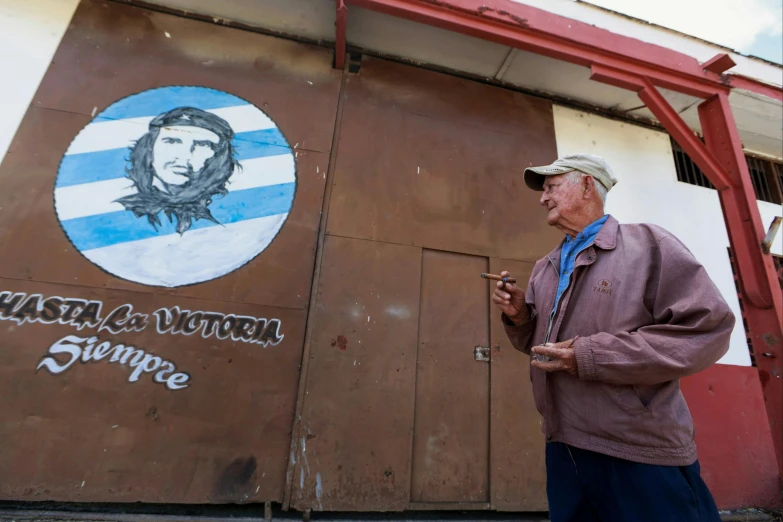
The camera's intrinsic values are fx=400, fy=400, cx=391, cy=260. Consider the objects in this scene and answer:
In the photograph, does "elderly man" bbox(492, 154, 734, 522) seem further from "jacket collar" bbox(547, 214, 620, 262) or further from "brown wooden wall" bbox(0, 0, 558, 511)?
"brown wooden wall" bbox(0, 0, 558, 511)

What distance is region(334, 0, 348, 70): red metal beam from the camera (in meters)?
3.35

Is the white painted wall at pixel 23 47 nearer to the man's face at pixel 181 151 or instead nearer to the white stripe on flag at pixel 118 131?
the white stripe on flag at pixel 118 131

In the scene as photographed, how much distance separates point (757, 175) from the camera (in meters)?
5.21

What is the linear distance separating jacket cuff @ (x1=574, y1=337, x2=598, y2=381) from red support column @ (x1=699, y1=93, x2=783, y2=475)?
3470 mm

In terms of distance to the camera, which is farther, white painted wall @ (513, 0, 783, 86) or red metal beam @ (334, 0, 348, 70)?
white painted wall @ (513, 0, 783, 86)

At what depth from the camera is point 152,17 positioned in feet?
11.9

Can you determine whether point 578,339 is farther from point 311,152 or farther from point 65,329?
point 65,329

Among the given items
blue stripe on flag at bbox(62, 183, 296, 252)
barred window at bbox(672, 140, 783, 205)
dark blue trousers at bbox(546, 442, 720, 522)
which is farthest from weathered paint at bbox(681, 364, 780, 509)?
blue stripe on flag at bbox(62, 183, 296, 252)

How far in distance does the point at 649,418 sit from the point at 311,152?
10.2 ft

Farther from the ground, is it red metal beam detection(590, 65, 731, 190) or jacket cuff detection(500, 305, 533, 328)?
red metal beam detection(590, 65, 731, 190)

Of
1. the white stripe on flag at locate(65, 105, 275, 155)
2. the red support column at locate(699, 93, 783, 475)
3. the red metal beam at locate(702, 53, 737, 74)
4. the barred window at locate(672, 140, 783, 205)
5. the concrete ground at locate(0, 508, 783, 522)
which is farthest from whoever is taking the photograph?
the barred window at locate(672, 140, 783, 205)

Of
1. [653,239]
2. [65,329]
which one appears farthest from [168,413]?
[653,239]

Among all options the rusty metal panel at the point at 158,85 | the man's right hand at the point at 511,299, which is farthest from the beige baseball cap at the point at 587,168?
the rusty metal panel at the point at 158,85

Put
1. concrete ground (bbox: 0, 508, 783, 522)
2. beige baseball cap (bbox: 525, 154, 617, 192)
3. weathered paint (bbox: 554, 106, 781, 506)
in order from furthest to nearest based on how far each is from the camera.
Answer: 1. weathered paint (bbox: 554, 106, 781, 506)
2. concrete ground (bbox: 0, 508, 783, 522)
3. beige baseball cap (bbox: 525, 154, 617, 192)
